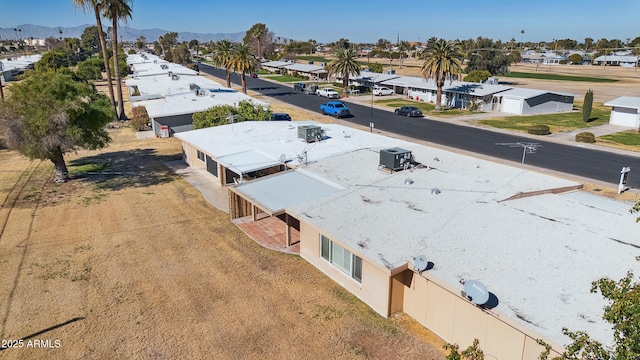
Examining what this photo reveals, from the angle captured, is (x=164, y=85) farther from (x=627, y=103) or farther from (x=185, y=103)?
(x=627, y=103)

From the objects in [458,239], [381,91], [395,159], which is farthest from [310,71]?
[458,239]

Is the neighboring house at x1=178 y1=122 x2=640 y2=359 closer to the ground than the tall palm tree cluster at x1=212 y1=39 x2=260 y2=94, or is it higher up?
closer to the ground

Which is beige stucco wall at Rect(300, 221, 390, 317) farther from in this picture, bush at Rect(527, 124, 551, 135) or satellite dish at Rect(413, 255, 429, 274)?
bush at Rect(527, 124, 551, 135)

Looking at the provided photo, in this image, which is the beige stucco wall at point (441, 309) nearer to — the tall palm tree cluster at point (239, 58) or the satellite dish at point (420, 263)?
the satellite dish at point (420, 263)

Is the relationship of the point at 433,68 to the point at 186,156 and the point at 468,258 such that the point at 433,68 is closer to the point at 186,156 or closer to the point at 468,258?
the point at 186,156

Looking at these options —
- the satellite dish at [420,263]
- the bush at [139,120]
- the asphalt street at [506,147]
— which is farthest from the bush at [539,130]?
the bush at [139,120]

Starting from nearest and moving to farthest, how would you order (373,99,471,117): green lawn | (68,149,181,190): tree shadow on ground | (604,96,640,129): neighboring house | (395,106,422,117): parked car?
(68,149,181,190): tree shadow on ground < (604,96,640,129): neighboring house < (395,106,422,117): parked car < (373,99,471,117): green lawn

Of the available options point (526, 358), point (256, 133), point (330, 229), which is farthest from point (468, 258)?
point (256, 133)

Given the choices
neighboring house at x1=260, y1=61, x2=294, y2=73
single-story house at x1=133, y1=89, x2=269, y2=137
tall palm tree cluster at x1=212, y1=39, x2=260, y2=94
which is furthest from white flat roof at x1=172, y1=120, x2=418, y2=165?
neighboring house at x1=260, y1=61, x2=294, y2=73
